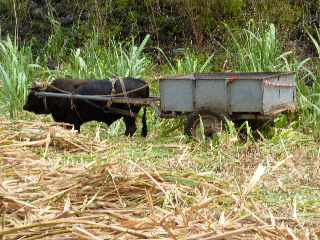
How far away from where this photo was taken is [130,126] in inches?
325

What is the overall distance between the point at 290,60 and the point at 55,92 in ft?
10.5

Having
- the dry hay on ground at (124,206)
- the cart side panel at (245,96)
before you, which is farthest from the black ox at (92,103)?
the dry hay on ground at (124,206)

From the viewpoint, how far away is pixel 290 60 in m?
9.82

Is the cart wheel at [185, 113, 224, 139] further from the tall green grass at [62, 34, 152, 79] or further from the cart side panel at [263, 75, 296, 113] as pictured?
the tall green grass at [62, 34, 152, 79]

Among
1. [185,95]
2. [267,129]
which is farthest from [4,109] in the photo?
[267,129]

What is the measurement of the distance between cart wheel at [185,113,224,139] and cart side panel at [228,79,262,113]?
0.59 feet

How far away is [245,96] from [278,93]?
0.45 metres

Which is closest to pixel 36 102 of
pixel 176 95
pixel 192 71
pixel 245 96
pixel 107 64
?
pixel 107 64

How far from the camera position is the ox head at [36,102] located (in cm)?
838

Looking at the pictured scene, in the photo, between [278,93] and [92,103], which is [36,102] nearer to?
[92,103]

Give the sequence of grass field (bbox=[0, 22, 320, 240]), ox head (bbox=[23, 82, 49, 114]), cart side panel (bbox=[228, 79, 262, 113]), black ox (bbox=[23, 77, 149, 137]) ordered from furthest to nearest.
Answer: ox head (bbox=[23, 82, 49, 114]), black ox (bbox=[23, 77, 149, 137]), cart side panel (bbox=[228, 79, 262, 113]), grass field (bbox=[0, 22, 320, 240])

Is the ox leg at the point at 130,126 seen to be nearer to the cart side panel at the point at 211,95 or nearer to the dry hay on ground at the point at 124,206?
the cart side panel at the point at 211,95

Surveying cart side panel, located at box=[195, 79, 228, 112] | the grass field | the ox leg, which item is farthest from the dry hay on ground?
the ox leg

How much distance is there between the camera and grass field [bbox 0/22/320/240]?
10.6 feet
